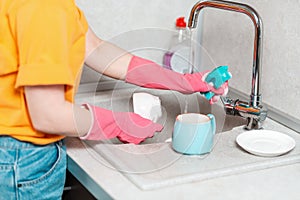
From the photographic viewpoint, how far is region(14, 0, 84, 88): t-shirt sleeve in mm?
1040

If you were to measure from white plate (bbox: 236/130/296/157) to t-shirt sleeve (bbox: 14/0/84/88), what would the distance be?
0.48 meters

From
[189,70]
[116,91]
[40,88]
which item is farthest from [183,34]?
[40,88]

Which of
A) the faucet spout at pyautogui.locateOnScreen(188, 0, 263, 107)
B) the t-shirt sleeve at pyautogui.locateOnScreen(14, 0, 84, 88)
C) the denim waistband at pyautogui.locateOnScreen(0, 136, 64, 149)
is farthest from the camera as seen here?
the faucet spout at pyautogui.locateOnScreen(188, 0, 263, 107)

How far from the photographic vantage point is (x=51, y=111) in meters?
1.08

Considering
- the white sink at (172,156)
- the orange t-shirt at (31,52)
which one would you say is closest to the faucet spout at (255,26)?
the white sink at (172,156)

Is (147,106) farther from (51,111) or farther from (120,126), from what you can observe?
(51,111)

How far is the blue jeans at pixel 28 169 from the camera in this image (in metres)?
1.15

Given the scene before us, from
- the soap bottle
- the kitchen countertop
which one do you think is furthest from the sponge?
the soap bottle

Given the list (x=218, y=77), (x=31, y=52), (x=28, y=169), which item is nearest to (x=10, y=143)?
(x=28, y=169)

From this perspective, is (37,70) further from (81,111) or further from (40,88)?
(81,111)

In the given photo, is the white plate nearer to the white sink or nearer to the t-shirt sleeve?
the white sink

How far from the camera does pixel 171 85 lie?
54.4 inches

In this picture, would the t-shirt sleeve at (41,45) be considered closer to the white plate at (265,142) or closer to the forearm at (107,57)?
the forearm at (107,57)

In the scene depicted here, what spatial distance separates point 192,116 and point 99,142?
229 millimetres
